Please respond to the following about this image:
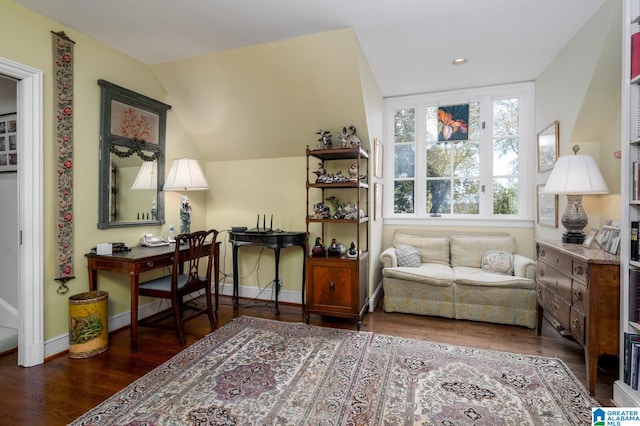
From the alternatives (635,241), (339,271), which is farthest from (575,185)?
(339,271)

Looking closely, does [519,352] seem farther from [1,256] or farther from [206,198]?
[1,256]

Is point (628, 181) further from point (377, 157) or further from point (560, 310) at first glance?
point (377, 157)

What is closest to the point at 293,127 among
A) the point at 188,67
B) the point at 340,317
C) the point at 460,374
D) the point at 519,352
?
the point at 188,67

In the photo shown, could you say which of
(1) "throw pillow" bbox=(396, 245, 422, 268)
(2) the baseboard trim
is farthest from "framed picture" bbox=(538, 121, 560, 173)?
(2) the baseboard trim

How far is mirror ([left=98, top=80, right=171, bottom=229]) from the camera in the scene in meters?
2.74

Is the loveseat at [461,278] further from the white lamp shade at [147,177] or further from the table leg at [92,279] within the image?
the table leg at [92,279]

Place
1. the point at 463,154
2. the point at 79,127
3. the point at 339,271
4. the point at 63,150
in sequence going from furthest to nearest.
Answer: the point at 463,154
the point at 339,271
the point at 79,127
the point at 63,150

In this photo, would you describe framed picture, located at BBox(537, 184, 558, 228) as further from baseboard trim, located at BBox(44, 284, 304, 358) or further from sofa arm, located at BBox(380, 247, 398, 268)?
baseboard trim, located at BBox(44, 284, 304, 358)

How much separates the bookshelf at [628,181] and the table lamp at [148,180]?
12.6 ft

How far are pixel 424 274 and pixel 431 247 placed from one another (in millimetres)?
646

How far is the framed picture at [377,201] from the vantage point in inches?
137

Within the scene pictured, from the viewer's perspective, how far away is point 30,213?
223 centimetres

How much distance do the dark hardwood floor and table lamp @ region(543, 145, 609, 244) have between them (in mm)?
945

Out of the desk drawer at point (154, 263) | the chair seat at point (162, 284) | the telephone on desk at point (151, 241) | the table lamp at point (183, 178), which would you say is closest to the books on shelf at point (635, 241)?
the chair seat at point (162, 284)
